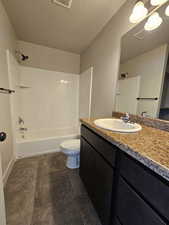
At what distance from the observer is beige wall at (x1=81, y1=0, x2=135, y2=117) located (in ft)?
4.40

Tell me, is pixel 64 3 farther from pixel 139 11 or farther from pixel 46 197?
pixel 46 197

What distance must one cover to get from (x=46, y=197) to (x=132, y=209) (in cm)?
106

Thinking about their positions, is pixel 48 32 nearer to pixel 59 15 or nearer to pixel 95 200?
pixel 59 15

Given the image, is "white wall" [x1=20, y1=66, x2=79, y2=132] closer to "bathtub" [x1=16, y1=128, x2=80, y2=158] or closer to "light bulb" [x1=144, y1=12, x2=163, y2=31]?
"bathtub" [x1=16, y1=128, x2=80, y2=158]

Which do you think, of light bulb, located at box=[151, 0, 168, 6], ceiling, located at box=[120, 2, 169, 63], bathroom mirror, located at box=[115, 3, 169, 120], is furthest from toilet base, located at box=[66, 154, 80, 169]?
light bulb, located at box=[151, 0, 168, 6]

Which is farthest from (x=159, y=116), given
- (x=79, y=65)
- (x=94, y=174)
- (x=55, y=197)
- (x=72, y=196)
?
(x=79, y=65)

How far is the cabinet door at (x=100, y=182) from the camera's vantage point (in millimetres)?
813

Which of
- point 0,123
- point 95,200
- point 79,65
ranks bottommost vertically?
point 95,200

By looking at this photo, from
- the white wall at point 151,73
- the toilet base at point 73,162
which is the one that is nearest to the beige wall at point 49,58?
the white wall at point 151,73

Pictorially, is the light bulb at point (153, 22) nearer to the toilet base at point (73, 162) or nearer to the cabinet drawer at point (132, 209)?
the cabinet drawer at point (132, 209)

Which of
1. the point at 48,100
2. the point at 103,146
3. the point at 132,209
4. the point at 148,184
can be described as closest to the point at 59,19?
the point at 48,100

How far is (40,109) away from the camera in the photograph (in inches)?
102

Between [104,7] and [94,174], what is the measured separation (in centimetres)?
199

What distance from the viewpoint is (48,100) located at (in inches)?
105
